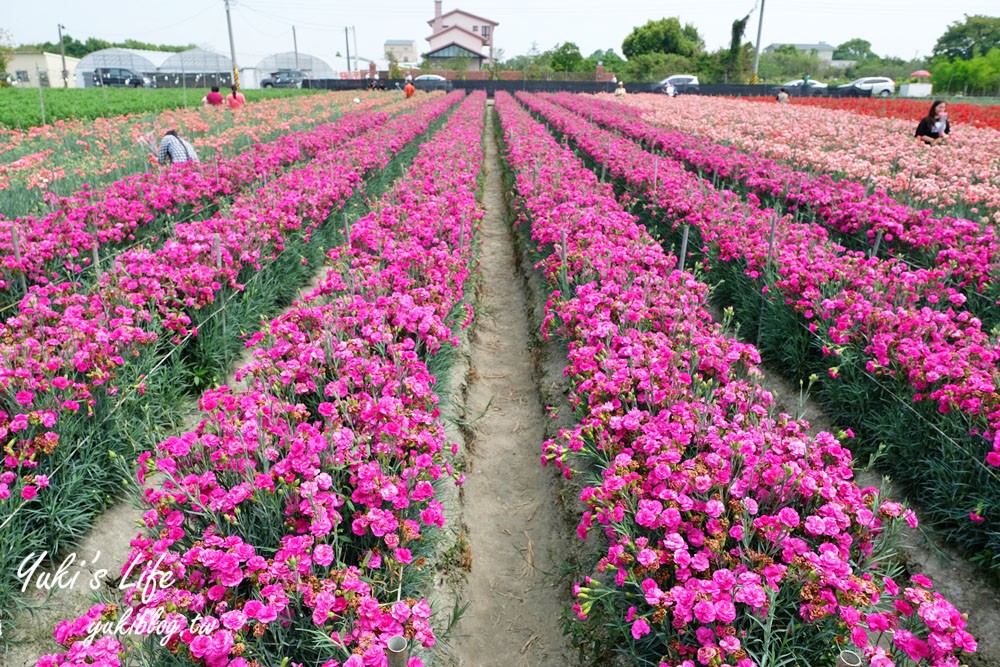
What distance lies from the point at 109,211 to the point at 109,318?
292 cm

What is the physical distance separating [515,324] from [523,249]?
2.03 meters

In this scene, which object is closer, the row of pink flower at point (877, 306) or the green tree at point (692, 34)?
the row of pink flower at point (877, 306)

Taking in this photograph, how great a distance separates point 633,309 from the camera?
423 centimetres

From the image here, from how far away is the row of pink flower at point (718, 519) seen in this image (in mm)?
2121

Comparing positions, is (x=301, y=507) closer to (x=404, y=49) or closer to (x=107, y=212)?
(x=107, y=212)

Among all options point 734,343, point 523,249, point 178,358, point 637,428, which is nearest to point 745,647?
point 637,428

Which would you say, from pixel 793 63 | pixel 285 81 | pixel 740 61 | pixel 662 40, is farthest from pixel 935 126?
pixel 793 63

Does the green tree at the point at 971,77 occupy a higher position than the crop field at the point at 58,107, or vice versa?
the green tree at the point at 971,77

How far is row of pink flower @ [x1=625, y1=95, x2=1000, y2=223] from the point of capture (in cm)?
805

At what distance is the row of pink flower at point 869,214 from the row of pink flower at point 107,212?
756 centimetres

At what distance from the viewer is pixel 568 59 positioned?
212 ft

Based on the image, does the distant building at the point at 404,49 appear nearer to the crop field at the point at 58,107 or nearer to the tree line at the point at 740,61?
the tree line at the point at 740,61

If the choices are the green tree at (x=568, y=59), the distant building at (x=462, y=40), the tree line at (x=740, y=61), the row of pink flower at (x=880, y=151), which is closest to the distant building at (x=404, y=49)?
the distant building at (x=462, y=40)

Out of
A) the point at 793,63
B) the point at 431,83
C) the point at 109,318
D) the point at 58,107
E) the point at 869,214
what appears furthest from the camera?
the point at 793,63
